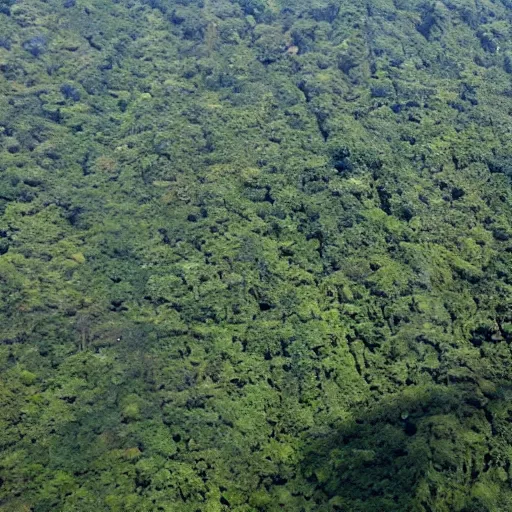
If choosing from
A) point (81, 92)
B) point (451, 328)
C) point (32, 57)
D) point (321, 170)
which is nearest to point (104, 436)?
point (451, 328)

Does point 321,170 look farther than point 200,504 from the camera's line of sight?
Yes

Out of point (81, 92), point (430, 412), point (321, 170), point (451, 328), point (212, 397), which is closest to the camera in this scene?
point (430, 412)

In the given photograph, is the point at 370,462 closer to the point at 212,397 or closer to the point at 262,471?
the point at 262,471

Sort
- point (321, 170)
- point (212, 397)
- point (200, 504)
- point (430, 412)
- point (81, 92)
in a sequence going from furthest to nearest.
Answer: point (81, 92) → point (321, 170) → point (212, 397) → point (430, 412) → point (200, 504)

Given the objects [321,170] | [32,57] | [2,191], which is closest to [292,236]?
[321,170]

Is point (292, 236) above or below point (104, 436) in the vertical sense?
above

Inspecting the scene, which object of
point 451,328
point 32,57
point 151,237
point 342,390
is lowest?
point 32,57
